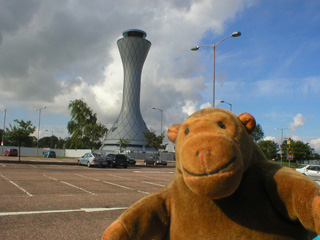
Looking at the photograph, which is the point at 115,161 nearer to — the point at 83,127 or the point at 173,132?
the point at 83,127

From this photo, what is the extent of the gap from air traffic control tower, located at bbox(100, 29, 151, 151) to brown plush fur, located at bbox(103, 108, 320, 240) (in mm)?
78348

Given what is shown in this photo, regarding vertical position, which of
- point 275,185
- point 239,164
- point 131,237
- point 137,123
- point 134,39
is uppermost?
point 134,39

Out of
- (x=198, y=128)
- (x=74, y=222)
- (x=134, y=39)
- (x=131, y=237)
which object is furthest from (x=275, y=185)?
(x=134, y=39)

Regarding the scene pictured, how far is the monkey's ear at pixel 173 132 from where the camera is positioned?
200 cm

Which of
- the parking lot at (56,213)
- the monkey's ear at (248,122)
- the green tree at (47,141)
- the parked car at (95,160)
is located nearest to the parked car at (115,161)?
the parked car at (95,160)

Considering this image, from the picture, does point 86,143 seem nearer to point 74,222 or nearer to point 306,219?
point 74,222

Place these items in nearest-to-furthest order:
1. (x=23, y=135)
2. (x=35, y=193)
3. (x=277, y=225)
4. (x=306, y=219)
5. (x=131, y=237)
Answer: (x=306, y=219), (x=277, y=225), (x=131, y=237), (x=35, y=193), (x=23, y=135)

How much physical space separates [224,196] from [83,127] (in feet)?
121

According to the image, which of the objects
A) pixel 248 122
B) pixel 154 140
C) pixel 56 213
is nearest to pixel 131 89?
pixel 154 140

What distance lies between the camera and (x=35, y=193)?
328 inches

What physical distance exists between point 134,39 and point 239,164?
270ft

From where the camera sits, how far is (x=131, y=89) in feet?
267

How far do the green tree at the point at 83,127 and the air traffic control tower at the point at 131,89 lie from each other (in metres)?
42.3

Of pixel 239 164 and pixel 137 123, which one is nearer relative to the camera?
pixel 239 164
